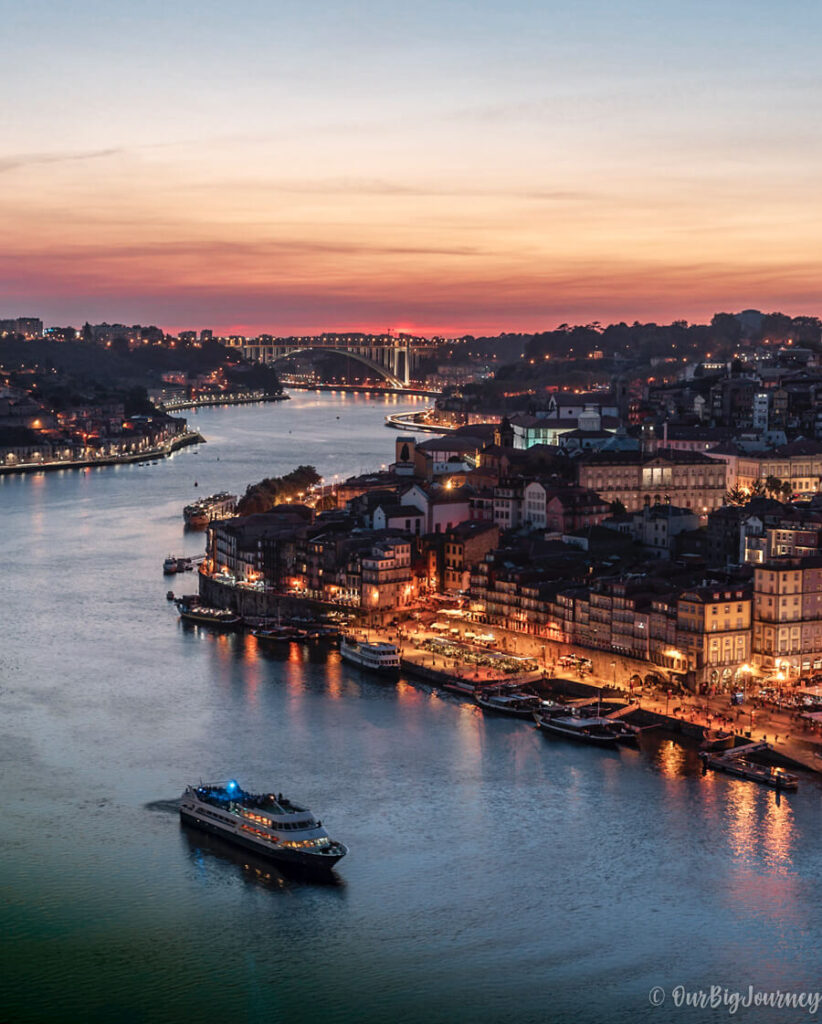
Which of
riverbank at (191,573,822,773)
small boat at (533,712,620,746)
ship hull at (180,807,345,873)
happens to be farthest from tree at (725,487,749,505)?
ship hull at (180,807,345,873)

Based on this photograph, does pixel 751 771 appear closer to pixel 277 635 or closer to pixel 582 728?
pixel 582 728

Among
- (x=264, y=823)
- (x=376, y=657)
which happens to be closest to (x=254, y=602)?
(x=376, y=657)

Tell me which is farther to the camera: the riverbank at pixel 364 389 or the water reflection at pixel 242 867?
the riverbank at pixel 364 389

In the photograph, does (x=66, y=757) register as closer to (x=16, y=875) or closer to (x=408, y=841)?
(x=16, y=875)

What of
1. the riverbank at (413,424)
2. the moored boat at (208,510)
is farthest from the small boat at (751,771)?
the riverbank at (413,424)

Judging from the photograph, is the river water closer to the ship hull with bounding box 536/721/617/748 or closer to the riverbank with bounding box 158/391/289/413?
the ship hull with bounding box 536/721/617/748

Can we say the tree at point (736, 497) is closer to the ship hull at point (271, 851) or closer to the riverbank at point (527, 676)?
the riverbank at point (527, 676)

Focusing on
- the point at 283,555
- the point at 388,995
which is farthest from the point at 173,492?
the point at 388,995
